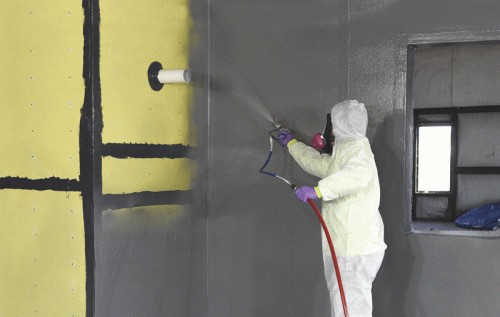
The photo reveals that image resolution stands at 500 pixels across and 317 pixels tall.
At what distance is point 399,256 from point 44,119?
2.10 meters

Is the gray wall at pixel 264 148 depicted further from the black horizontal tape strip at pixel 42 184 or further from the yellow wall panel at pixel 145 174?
the black horizontal tape strip at pixel 42 184

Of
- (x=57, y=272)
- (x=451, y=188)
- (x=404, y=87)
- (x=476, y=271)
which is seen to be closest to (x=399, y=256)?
(x=476, y=271)

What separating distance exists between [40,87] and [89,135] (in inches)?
13.3

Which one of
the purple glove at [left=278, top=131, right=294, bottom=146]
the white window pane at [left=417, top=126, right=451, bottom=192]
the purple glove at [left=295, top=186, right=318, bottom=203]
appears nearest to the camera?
the purple glove at [left=295, top=186, right=318, bottom=203]

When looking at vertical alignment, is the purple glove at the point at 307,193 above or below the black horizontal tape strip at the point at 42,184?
below

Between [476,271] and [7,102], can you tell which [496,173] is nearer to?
[476,271]

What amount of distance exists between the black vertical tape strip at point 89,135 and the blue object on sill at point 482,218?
10.8 ft

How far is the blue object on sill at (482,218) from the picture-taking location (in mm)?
3879

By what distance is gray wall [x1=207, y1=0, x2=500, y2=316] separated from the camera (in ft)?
8.59

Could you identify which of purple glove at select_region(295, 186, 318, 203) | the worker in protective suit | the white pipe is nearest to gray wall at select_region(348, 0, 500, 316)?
the worker in protective suit

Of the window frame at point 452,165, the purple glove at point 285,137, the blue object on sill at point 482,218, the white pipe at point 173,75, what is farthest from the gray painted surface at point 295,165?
the window frame at point 452,165

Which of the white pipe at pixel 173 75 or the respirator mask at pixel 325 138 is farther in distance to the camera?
the respirator mask at pixel 325 138

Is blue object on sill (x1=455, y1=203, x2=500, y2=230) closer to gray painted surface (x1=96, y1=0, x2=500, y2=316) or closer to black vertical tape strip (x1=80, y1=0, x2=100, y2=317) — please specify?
gray painted surface (x1=96, y1=0, x2=500, y2=316)

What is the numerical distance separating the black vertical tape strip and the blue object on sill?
10.8 feet
